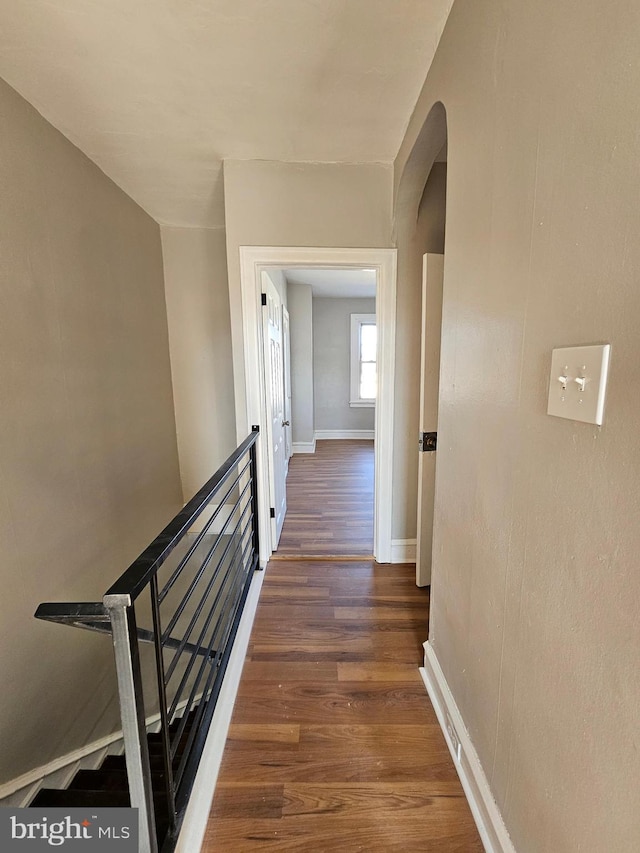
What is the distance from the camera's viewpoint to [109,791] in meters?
1.27

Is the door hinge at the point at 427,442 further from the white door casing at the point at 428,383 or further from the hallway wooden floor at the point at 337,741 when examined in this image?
the hallway wooden floor at the point at 337,741

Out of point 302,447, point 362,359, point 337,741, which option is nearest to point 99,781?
point 337,741

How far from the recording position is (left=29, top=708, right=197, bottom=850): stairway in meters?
1.17

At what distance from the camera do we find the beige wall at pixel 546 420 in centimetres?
55

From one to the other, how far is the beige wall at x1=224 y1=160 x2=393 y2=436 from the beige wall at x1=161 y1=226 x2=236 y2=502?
2.96 ft

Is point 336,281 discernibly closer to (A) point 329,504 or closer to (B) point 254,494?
(A) point 329,504

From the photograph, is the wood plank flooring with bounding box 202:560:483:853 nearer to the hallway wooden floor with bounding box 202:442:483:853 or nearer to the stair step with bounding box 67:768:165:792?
the hallway wooden floor with bounding box 202:442:483:853

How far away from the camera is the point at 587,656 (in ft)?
2.05

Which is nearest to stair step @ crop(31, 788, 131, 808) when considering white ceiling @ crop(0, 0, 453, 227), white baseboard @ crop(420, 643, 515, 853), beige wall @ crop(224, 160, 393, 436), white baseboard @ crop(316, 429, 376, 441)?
white baseboard @ crop(420, 643, 515, 853)

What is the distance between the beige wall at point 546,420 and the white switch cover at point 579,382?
0.02 metres

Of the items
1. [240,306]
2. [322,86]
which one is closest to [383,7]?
[322,86]

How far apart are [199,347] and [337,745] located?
8.93 feet

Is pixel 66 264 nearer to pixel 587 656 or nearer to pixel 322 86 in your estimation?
pixel 322 86

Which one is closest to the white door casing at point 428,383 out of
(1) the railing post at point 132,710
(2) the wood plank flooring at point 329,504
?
(2) the wood plank flooring at point 329,504
